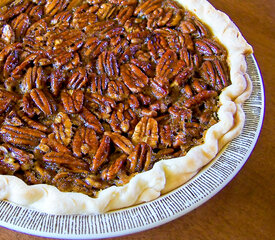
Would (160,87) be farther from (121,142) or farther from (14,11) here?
(14,11)

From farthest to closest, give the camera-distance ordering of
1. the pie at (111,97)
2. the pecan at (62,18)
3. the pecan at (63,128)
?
the pecan at (62,18) → the pecan at (63,128) → the pie at (111,97)

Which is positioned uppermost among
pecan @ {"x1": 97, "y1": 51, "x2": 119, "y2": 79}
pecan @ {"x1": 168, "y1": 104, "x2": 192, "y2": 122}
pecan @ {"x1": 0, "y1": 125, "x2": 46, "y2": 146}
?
pecan @ {"x1": 168, "y1": 104, "x2": 192, "y2": 122}

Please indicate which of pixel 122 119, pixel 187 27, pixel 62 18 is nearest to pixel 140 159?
pixel 122 119

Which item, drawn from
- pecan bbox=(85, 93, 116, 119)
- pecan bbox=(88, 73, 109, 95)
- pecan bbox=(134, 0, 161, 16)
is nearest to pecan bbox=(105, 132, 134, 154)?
pecan bbox=(85, 93, 116, 119)

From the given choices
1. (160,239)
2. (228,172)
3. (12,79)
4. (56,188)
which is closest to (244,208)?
(228,172)

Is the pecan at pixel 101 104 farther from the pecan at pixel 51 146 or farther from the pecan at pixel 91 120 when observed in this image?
the pecan at pixel 51 146

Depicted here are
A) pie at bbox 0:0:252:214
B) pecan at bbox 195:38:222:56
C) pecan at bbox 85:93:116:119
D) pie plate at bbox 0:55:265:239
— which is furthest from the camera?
pecan at bbox 195:38:222:56

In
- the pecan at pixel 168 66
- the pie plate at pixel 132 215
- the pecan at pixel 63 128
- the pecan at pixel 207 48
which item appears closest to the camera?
the pie plate at pixel 132 215

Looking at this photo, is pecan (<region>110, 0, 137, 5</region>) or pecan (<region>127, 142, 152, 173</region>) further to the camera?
pecan (<region>110, 0, 137, 5</region>)

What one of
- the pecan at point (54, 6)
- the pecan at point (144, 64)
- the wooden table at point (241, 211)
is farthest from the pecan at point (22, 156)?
the pecan at point (54, 6)

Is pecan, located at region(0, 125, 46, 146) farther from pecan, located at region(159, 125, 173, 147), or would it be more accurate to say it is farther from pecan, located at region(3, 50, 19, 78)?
pecan, located at region(159, 125, 173, 147)
